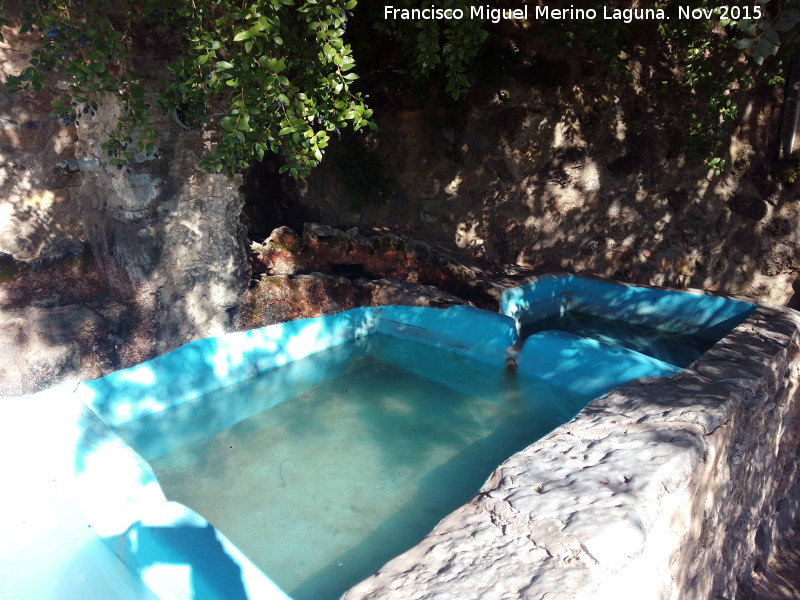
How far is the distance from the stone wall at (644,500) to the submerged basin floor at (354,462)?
46 cm

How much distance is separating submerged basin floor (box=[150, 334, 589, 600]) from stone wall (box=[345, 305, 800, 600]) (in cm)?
46

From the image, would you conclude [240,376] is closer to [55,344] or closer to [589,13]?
[55,344]

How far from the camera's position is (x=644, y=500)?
1.79 metres

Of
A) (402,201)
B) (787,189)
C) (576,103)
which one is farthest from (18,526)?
(787,189)

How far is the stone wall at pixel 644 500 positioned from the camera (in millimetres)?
1581

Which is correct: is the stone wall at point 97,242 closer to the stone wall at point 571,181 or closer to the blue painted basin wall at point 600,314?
the stone wall at point 571,181

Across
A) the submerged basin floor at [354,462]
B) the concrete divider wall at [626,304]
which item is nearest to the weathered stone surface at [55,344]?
the submerged basin floor at [354,462]

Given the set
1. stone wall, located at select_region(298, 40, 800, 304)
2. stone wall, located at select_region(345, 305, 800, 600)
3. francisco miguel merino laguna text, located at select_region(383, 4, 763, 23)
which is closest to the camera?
stone wall, located at select_region(345, 305, 800, 600)

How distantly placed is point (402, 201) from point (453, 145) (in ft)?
2.20

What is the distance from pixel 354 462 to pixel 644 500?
1.33 metres

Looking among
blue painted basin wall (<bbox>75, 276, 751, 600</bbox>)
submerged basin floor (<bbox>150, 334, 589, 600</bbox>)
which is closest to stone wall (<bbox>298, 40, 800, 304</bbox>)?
blue painted basin wall (<bbox>75, 276, 751, 600</bbox>)

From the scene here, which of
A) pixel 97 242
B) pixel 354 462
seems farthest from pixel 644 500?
pixel 97 242

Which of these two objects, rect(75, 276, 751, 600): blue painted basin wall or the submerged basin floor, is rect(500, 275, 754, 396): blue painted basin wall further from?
the submerged basin floor

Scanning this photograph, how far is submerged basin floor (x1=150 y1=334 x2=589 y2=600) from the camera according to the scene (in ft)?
7.16
